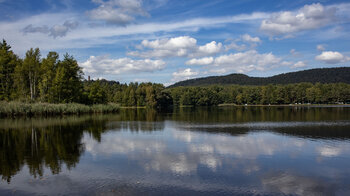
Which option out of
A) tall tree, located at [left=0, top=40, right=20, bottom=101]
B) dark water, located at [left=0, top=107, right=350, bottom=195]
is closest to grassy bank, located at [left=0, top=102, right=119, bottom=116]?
tall tree, located at [left=0, top=40, right=20, bottom=101]

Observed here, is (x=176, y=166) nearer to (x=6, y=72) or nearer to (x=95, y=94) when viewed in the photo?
(x=6, y=72)

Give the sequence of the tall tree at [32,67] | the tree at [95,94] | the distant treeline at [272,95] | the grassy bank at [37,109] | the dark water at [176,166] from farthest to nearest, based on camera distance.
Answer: the distant treeline at [272,95] < the tree at [95,94] < the tall tree at [32,67] < the grassy bank at [37,109] < the dark water at [176,166]

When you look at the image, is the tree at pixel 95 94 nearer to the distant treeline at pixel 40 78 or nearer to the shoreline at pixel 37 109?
the distant treeline at pixel 40 78

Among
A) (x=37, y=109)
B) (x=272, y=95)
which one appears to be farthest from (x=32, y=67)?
(x=272, y=95)

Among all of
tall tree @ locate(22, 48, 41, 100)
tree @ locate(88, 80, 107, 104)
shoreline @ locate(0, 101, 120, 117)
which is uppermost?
tall tree @ locate(22, 48, 41, 100)

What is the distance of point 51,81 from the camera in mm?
62219

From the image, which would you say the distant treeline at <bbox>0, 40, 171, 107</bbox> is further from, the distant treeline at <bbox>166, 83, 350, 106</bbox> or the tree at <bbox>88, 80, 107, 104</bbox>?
the distant treeline at <bbox>166, 83, 350, 106</bbox>

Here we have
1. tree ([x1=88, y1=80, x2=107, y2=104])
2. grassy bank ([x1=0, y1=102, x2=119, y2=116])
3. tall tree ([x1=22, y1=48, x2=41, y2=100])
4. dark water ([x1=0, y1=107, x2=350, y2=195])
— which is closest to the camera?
dark water ([x1=0, y1=107, x2=350, y2=195])

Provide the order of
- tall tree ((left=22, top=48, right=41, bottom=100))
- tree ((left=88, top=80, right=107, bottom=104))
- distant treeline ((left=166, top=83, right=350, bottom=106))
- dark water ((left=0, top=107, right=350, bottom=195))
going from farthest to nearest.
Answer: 1. distant treeline ((left=166, top=83, right=350, bottom=106))
2. tree ((left=88, top=80, right=107, bottom=104))
3. tall tree ((left=22, top=48, right=41, bottom=100))
4. dark water ((left=0, top=107, right=350, bottom=195))

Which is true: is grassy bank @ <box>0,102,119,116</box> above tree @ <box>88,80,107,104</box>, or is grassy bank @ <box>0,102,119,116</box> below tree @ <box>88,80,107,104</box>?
below

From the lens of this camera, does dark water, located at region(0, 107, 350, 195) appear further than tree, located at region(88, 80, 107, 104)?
No

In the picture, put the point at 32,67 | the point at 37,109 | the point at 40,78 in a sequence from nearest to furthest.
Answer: the point at 37,109 < the point at 32,67 < the point at 40,78

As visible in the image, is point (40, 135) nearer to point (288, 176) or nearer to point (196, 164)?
point (196, 164)

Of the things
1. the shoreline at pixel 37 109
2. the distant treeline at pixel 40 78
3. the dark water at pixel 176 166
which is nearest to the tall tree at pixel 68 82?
the distant treeline at pixel 40 78
